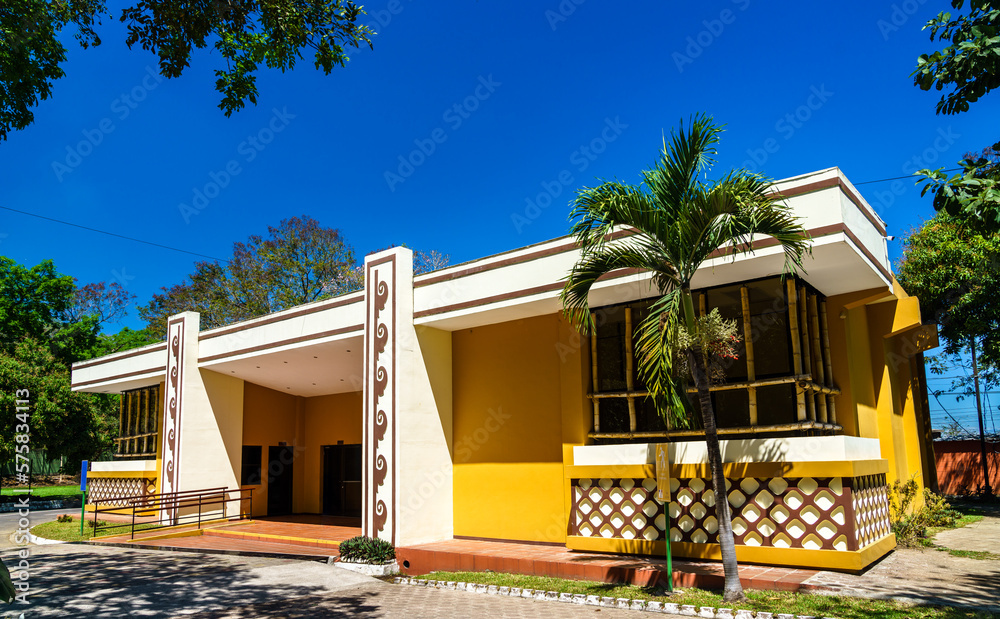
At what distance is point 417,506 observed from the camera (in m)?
12.3

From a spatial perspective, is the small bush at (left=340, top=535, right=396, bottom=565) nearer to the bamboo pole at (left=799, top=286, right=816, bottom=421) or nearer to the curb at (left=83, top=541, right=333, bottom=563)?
the curb at (left=83, top=541, right=333, bottom=563)

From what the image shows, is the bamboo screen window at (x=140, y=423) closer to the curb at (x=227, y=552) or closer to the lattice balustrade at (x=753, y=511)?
the curb at (x=227, y=552)

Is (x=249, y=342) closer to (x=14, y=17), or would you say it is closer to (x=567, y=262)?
(x=567, y=262)

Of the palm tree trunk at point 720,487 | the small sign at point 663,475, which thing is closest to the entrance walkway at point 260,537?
the small sign at point 663,475

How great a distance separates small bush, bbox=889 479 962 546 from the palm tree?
4.82 m

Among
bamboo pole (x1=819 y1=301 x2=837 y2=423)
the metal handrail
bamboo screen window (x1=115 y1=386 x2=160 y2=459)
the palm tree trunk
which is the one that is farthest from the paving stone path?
bamboo screen window (x1=115 y1=386 x2=160 y2=459)

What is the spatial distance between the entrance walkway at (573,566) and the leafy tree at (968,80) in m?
4.50

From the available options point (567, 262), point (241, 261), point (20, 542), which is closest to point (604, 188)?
point (567, 262)

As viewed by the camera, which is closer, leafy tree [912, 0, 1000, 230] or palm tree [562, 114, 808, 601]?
leafy tree [912, 0, 1000, 230]

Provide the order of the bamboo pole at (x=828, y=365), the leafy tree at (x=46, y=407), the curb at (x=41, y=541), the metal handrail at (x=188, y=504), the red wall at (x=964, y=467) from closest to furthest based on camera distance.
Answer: the bamboo pole at (x=828, y=365)
the curb at (x=41, y=541)
the metal handrail at (x=188, y=504)
the red wall at (x=964, y=467)
the leafy tree at (x=46, y=407)

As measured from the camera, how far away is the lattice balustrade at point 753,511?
855 cm

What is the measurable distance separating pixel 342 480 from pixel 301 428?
2.33 metres

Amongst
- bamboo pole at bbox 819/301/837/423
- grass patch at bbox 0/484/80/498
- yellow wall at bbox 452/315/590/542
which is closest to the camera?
bamboo pole at bbox 819/301/837/423

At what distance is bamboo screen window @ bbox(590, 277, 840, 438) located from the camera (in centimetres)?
957
